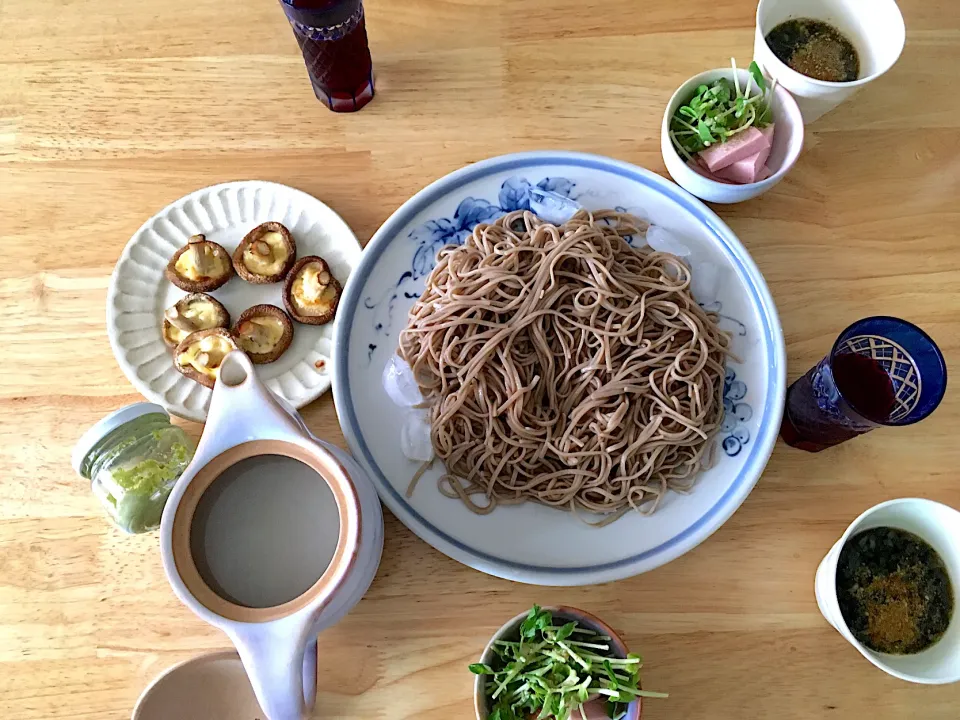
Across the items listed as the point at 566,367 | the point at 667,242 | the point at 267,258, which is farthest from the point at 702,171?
the point at 267,258

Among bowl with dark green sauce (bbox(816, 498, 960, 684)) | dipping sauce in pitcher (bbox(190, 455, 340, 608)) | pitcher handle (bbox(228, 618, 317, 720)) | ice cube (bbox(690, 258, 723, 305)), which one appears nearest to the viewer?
pitcher handle (bbox(228, 618, 317, 720))

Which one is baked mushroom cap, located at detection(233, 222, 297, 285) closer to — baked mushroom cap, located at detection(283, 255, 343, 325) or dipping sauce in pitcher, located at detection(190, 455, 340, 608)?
baked mushroom cap, located at detection(283, 255, 343, 325)

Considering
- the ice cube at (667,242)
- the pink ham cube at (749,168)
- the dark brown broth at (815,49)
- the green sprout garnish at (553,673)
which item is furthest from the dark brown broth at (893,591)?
the dark brown broth at (815,49)

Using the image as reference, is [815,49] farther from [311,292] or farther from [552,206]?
[311,292]

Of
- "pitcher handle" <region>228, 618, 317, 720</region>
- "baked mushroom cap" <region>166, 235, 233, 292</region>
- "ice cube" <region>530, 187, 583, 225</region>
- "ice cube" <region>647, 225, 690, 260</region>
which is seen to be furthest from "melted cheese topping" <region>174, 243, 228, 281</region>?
"ice cube" <region>647, 225, 690, 260</region>

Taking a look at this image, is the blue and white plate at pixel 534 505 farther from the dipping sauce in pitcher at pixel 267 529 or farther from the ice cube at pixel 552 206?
the dipping sauce in pitcher at pixel 267 529

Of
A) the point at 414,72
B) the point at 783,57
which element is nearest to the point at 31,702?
the point at 414,72
